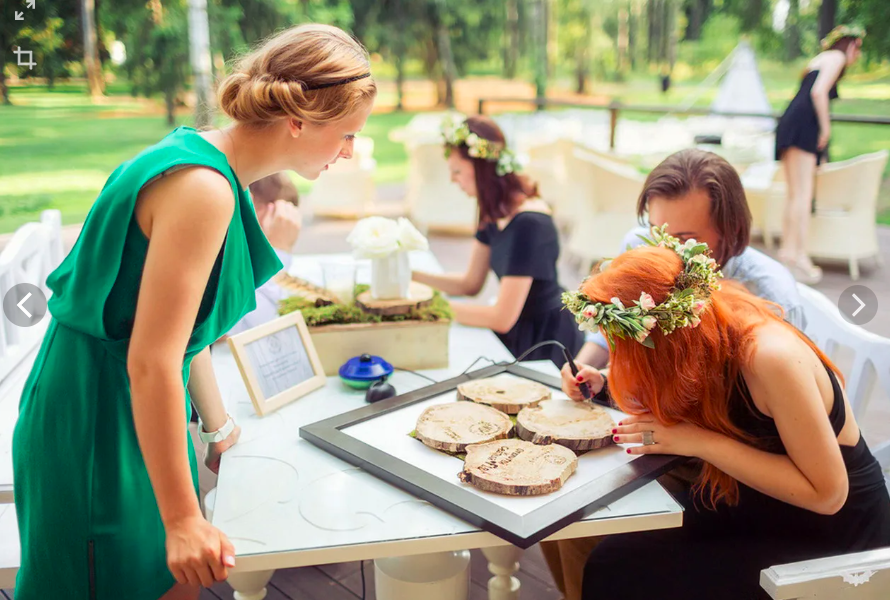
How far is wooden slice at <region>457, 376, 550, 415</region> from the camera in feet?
4.83

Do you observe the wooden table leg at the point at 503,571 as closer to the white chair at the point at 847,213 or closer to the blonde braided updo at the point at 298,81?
the blonde braided updo at the point at 298,81

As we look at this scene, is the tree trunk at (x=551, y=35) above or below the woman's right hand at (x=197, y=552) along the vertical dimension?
above

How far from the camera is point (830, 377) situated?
131cm

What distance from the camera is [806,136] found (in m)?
4.89

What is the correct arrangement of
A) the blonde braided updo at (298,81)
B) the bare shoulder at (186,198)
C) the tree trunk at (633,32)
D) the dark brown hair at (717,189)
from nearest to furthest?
the bare shoulder at (186,198) < the blonde braided updo at (298,81) < the dark brown hair at (717,189) < the tree trunk at (633,32)

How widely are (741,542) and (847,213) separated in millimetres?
4516

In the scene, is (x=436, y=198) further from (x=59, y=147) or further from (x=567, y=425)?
(x=567, y=425)

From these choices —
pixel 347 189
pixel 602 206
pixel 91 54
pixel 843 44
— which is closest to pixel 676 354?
pixel 602 206

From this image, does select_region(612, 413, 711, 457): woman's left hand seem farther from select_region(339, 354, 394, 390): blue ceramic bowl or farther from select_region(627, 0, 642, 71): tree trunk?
select_region(627, 0, 642, 71): tree trunk

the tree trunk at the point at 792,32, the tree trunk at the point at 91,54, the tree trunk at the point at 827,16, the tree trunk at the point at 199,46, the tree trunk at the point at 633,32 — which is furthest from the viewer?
the tree trunk at the point at 633,32

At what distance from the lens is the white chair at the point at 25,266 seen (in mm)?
1985

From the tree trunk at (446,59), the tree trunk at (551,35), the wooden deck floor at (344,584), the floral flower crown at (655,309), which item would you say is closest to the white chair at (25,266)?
the wooden deck floor at (344,584)

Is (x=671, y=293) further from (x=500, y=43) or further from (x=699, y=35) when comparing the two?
(x=500, y=43)

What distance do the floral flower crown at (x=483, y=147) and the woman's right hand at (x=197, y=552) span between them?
172 cm
